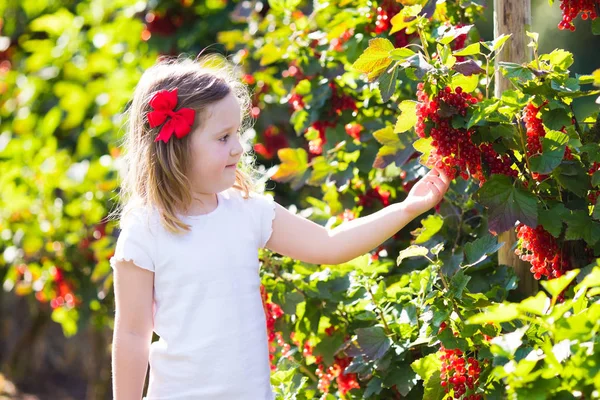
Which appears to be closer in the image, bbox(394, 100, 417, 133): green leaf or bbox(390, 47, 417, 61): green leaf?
bbox(390, 47, 417, 61): green leaf

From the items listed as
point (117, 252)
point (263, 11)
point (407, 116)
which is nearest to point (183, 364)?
point (117, 252)

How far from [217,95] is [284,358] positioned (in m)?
0.72

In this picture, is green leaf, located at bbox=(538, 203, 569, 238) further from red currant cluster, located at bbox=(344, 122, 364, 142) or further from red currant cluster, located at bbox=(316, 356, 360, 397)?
red currant cluster, located at bbox=(344, 122, 364, 142)

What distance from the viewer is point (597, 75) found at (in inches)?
54.5

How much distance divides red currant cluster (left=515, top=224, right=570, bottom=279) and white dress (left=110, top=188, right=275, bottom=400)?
1.85ft

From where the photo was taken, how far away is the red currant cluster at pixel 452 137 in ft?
5.49

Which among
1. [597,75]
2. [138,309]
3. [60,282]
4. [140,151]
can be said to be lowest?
[60,282]

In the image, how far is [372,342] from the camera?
1.90 m

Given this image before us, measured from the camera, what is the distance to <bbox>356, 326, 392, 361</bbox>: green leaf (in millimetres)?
1875

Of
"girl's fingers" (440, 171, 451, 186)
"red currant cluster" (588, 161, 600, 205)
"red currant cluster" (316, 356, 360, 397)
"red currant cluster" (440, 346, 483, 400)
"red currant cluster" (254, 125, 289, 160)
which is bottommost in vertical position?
"red currant cluster" (254, 125, 289, 160)

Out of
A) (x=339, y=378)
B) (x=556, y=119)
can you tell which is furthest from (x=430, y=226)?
(x=556, y=119)

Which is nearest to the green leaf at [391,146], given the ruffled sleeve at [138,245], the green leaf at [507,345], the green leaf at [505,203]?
the green leaf at [505,203]

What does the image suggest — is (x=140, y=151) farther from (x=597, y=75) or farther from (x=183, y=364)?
(x=597, y=75)

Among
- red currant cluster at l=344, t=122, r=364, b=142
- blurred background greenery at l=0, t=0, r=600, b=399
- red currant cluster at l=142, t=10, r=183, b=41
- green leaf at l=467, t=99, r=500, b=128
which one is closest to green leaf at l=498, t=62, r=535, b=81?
green leaf at l=467, t=99, r=500, b=128
